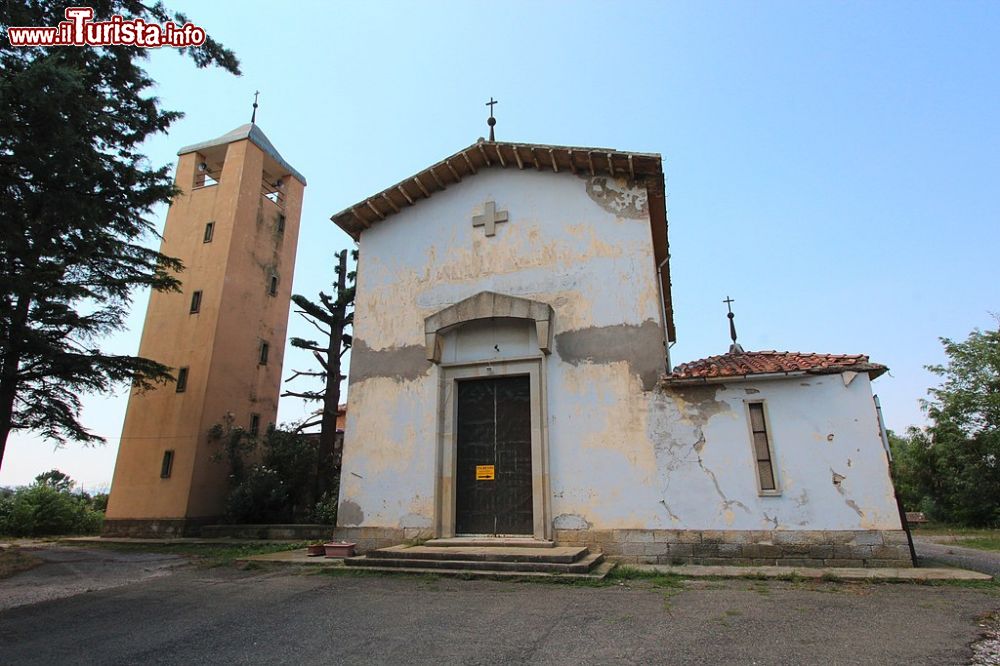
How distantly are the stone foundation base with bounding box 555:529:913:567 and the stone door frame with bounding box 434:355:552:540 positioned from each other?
2.64 ft

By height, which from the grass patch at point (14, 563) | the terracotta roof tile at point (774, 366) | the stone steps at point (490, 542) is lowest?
the grass patch at point (14, 563)

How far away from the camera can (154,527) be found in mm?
17984

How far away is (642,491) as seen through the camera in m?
10.1

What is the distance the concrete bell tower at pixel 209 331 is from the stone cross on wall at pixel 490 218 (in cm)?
1202

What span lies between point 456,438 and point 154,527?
1284 centimetres

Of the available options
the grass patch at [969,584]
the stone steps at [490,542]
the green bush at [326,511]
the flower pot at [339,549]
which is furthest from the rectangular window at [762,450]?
the green bush at [326,511]

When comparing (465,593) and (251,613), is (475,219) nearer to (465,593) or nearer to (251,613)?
(465,593)

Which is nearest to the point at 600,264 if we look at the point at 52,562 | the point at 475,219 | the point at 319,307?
the point at 475,219

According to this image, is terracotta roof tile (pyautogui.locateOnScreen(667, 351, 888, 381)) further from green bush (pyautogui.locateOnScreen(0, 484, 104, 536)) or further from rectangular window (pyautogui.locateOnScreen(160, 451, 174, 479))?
green bush (pyautogui.locateOnScreen(0, 484, 104, 536))

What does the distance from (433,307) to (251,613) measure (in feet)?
24.1

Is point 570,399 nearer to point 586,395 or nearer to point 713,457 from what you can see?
point 586,395

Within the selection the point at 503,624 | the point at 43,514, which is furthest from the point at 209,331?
the point at 503,624

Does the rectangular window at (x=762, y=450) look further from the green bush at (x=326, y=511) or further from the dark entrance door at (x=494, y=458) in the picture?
the green bush at (x=326, y=511)

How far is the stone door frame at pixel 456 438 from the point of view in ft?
34.8
